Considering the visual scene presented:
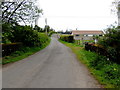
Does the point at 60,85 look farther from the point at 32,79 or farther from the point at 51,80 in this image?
the point at 32,79

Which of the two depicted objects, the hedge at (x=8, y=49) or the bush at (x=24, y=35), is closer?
the hedge at (x=8, y=49)

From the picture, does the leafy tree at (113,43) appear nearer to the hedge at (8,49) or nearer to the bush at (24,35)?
the hedge at (8,49)

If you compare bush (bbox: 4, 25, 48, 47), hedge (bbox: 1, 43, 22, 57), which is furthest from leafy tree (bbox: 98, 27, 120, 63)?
bush (bbox: 4, 25, 48, 47)

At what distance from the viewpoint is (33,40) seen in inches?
878

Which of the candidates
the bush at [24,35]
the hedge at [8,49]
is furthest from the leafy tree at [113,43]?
the bush at [24,35]

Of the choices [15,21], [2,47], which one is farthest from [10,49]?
[15,21]

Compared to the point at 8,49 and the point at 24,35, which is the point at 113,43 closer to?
the point at 8,49

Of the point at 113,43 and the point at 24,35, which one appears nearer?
the point at 113,43

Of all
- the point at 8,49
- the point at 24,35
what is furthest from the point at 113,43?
the point at 24,35

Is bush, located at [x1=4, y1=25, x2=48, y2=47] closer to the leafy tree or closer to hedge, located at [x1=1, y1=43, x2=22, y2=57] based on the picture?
hedge, located at [x1=1, y1=43, x2=22, y2=57]

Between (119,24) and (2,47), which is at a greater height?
(119,24)

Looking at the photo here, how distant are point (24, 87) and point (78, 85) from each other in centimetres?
233

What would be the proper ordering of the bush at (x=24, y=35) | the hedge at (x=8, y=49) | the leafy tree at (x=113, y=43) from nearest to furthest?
1. the leafy tree at (x=113, y=43)
2. the hedge at (x=8, y=49)
3. the bush at (x=24, y=35)

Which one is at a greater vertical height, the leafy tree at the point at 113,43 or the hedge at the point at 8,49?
the leafy tree at the point at 113,43
